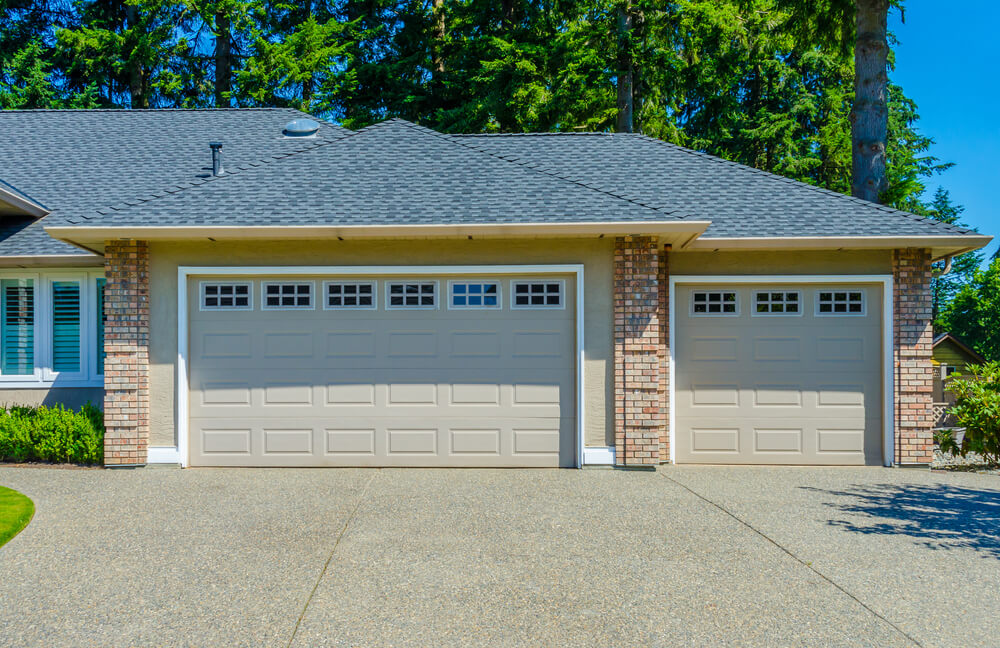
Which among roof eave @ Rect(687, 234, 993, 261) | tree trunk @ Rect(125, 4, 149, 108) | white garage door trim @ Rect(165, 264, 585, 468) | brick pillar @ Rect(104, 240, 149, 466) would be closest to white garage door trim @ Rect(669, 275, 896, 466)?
roof eave @ Rect(687, 234, 993, 261)

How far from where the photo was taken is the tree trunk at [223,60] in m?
23.8

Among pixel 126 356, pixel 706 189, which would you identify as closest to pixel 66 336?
pixel 126 356

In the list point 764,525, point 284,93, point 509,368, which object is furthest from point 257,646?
point 284,93

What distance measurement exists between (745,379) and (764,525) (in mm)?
3370

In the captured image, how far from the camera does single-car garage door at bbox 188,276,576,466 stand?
351 inches

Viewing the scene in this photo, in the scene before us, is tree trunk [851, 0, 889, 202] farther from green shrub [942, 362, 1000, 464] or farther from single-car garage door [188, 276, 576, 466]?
single-car garage door [188, 276, 576, 466]

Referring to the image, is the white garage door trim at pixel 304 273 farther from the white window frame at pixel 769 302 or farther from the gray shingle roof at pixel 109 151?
the gray shingle roof at pixel 109 151

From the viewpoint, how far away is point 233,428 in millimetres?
8930

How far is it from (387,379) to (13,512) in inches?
163

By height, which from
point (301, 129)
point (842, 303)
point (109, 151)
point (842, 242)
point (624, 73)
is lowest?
point (842, 303)

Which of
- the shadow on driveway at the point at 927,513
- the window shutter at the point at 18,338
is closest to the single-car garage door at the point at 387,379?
the shadow on driveway at the point at 927,513

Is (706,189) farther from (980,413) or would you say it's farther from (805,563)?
(805,563)

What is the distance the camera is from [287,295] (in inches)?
355

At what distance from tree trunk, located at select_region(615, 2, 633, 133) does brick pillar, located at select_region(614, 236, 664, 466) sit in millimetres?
12333
